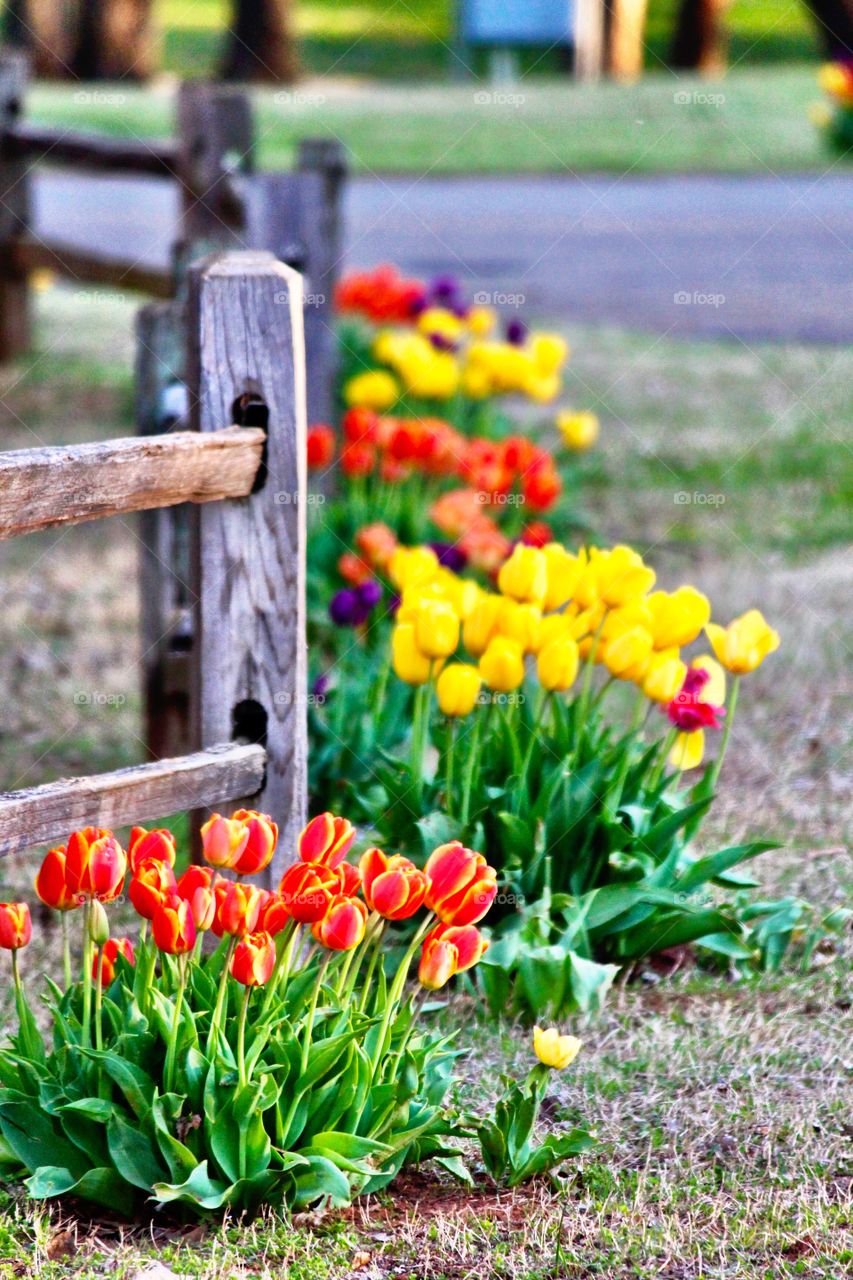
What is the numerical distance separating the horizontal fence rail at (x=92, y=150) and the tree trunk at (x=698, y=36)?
54.5ft

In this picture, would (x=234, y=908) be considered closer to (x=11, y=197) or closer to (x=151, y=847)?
(x=151, y=847)

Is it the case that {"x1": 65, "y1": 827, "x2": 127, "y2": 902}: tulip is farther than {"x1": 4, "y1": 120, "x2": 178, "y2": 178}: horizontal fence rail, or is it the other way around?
{"x1": 4, "y1": 120, "x2": 178, "y2": 178}: horizontal fence rail

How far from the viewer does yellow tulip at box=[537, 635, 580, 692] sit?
2564mm

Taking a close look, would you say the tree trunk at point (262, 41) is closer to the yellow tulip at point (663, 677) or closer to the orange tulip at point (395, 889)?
the yellow tulip at point (663, 677)

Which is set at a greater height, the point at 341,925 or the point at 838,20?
the point at 838,20

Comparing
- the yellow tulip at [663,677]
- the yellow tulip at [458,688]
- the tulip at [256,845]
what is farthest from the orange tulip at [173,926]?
the yellow tulip at [663,677]

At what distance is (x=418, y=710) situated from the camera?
267 centimetres

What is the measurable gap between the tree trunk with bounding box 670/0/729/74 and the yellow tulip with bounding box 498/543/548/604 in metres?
21.1

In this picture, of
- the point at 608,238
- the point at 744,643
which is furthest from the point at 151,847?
the point at 608,238

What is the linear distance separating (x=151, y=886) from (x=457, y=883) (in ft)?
1.22

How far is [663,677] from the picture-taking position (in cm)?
259

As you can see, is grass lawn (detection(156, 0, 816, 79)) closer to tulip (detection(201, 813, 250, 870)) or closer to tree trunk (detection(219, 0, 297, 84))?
tree trunk (detection(219, 0, 297, 84))

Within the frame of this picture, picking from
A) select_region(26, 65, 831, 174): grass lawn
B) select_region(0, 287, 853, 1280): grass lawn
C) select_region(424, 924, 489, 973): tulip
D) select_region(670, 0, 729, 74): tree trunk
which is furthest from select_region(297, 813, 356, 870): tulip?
select_region(670, 0, 729, 74): tree trunk

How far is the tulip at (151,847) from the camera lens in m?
1.95
